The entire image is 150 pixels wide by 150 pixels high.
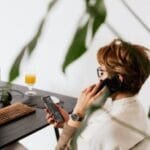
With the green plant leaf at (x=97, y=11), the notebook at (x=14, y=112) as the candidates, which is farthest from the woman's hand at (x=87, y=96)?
the green plant leaf at (x=97, y=11)

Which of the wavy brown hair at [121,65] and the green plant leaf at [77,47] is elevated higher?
the green plant leaf at [77,47]

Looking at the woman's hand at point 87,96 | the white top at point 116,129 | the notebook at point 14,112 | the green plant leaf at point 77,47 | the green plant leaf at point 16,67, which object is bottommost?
the white top at point 116,129

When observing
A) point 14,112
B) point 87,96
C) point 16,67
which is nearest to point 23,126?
point 14,112

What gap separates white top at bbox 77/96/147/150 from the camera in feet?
3.79

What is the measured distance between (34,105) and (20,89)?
35 centimetres

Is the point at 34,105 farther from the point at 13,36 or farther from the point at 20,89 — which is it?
the point at 13,36

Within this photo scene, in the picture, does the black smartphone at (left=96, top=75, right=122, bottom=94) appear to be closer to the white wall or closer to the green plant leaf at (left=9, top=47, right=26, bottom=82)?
the white wall

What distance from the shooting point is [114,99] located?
1.26 meters

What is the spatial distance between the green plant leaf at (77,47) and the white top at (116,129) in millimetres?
854

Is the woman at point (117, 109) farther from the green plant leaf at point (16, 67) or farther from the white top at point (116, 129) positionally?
the green plant leaf at point (16, 67)

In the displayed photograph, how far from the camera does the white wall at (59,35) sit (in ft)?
5.97

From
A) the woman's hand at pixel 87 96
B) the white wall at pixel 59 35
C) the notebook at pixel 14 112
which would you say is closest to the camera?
the woman's hand at pixel 87 96

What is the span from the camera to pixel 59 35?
2129mm

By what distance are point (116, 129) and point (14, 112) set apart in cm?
66
